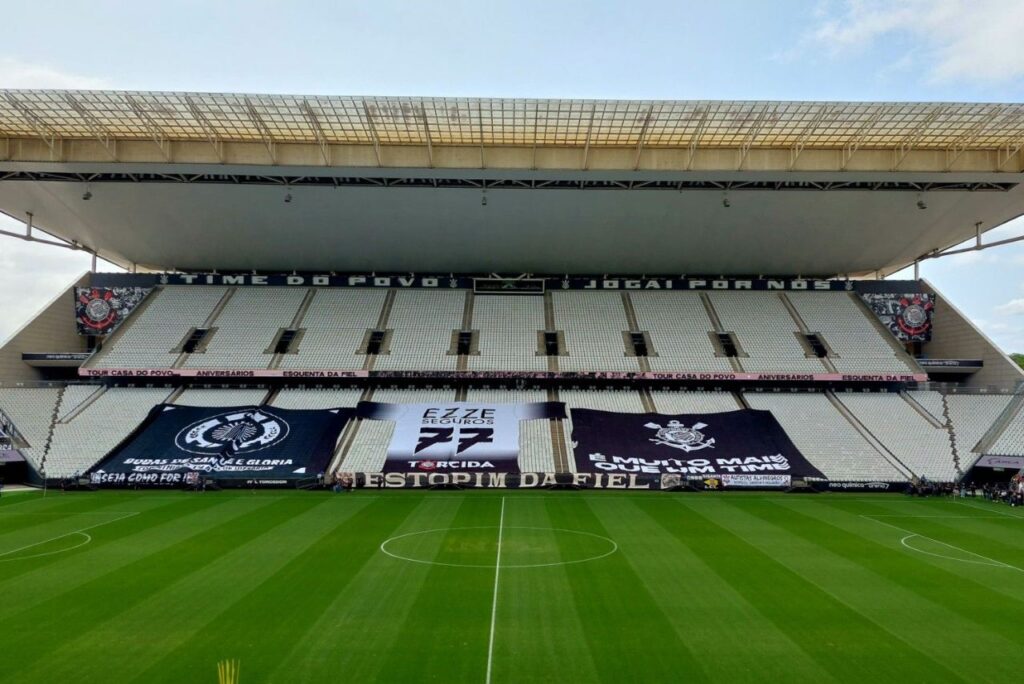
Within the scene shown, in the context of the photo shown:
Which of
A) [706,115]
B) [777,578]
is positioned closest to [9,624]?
[777,578]

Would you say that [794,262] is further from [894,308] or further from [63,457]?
[63,457]

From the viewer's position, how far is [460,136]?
3438 centimetres

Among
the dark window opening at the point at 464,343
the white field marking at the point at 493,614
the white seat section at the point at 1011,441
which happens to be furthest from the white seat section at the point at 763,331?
the white field marking at the point at 493,614

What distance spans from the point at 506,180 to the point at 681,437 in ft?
55.3

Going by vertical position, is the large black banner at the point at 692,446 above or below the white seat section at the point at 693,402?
below

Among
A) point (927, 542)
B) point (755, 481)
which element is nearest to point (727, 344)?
point (755, 481)

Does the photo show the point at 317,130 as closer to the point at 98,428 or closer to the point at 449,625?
the point at 98,428

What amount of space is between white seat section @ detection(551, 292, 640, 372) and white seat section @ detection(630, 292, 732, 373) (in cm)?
147

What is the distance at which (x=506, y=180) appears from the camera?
3800 centimetres

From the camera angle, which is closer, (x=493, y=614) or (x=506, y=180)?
(x=493, y=614)

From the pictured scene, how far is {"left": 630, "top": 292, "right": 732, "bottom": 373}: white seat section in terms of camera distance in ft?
137

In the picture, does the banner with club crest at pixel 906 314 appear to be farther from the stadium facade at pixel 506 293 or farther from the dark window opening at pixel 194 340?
the dark window opening at pixel 194 340

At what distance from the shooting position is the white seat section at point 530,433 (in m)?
33.8

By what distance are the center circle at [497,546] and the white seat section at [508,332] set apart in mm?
19505
